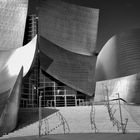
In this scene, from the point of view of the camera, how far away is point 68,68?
30562 mm

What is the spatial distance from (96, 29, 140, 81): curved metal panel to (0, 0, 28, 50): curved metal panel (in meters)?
13.7

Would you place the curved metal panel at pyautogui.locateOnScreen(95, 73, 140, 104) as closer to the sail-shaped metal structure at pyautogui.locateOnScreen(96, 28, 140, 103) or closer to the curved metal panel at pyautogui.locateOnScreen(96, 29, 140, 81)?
the sail-shaped metal structure at pyautogui.locateOnScreen(96, 28, 140, 103)

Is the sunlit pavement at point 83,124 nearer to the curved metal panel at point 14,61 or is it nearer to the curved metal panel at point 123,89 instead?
the curved metal panel at point 123,89

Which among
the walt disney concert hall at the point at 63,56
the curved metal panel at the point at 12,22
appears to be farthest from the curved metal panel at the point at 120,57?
the curved metal panel at the point at 12,22

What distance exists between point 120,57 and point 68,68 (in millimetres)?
8522

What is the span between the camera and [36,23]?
36.2 meters

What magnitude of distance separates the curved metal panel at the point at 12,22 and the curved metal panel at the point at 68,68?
581cm

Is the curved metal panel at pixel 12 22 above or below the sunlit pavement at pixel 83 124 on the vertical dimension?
above

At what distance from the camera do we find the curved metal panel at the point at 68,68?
29259 millimetres

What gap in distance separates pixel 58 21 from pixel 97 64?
1064cm

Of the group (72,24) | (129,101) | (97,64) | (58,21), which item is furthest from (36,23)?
(129,101)

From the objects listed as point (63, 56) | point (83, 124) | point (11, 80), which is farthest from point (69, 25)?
point (83, 124)

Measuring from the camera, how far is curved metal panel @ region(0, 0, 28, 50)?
108ft

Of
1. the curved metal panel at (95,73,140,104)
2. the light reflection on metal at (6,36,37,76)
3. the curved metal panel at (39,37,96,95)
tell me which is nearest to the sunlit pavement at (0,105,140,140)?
the curved metal panel at (95,73,140,104)
